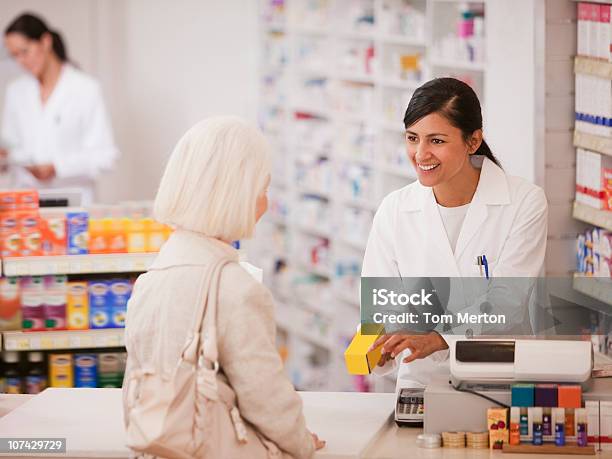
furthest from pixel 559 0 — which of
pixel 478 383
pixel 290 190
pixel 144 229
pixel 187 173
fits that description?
pixel 290 190

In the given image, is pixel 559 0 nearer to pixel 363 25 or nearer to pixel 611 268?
pixel 611 268

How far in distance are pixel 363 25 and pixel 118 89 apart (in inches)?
86.8

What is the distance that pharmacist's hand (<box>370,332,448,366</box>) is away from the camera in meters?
3.22

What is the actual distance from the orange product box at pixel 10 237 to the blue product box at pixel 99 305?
1.12 ft

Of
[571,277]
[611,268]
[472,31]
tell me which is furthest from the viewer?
[472,31]

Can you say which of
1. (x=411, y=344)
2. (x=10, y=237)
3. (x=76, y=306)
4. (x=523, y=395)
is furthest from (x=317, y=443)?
(x=10, y=237)

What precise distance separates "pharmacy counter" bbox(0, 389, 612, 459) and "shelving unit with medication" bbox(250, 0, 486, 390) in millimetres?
2895

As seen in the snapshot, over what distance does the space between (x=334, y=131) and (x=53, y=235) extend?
13.8 feet

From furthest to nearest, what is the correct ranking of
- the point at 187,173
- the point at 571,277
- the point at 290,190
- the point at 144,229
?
the point at 290,190
the point at 571,277
the point at 144,229
the point at 187,173

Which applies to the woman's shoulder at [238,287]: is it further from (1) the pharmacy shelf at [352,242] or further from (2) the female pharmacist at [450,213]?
(1) the pharmacy shelf at [352,242]

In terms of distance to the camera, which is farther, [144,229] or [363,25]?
[363,25]

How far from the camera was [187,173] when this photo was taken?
2.51 meters

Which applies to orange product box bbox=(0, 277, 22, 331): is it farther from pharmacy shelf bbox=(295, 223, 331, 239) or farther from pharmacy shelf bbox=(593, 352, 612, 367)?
pharmacy shelf bbox=(295, 223, 331, 239)

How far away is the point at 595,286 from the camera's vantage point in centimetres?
493
